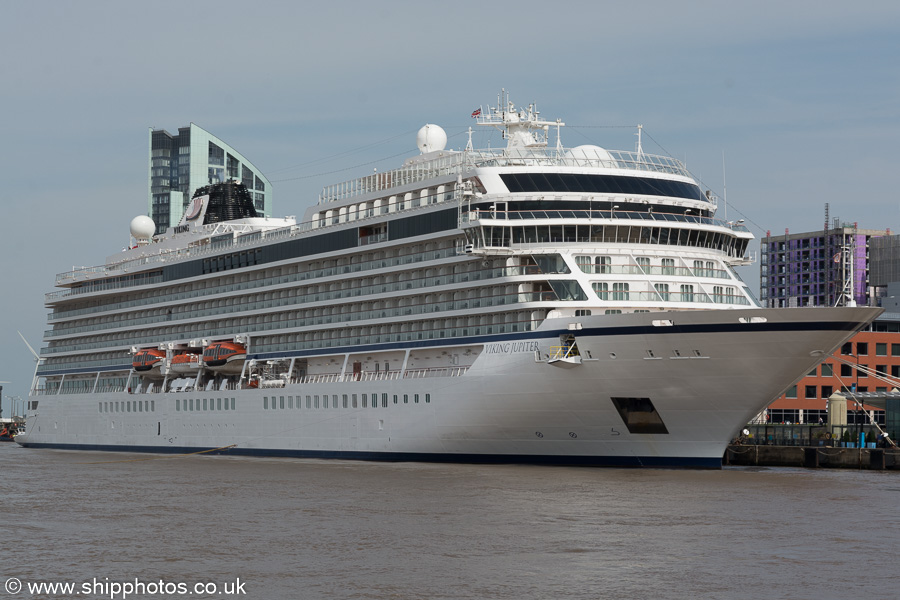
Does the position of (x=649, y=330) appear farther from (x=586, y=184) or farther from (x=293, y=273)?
(x=293, y=273)

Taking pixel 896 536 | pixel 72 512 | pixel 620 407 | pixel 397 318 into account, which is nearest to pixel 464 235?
pixel 397 318

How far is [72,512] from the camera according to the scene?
98.3 ft

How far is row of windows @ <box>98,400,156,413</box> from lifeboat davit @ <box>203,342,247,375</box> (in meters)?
5.93

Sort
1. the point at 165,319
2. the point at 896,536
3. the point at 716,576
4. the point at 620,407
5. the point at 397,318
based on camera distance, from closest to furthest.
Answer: the point at 716,576 → the point at 896,536 → the point at 620,407 → the point at 397,318 → the point at 165,319

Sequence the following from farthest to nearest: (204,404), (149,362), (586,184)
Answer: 1. (149,362)
2. (204,404)
3. (586,184)

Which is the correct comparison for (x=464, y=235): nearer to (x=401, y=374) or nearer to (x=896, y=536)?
(x=401, y=374)

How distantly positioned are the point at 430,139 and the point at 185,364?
18031 millimetres

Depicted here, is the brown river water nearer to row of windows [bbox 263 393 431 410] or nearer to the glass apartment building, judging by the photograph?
row of windows [bbox 263 393 431 410]

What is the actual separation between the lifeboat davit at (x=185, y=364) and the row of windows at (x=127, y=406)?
277cm

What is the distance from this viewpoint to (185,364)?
60.6 m

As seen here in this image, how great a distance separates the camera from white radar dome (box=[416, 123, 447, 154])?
53.4 m

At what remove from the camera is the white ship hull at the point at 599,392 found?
36.8 meters

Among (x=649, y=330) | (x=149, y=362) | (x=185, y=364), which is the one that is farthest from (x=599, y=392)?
(x=149, y=362)

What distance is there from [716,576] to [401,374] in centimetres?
2697
